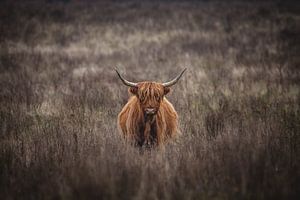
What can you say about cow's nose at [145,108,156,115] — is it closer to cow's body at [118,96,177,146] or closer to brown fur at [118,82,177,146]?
brown fur at [118,82,177,146]

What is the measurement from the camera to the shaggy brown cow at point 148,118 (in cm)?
482

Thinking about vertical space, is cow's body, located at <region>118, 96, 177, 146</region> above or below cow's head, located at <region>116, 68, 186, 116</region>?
below

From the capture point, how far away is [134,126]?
5148 mm

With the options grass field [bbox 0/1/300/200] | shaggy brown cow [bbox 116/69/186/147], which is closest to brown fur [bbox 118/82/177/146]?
shaggy brown cow [bbox 116/69/186/147]

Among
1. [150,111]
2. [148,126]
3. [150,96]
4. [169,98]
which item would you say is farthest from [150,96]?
[169,98]

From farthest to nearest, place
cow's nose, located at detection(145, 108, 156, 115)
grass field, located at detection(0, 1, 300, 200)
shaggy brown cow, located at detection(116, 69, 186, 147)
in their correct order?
shaggy brown cow, located at detection(116, 69, 186, 147)
cow's nose, located at detection(145, 108, 156, 115)
grass field, located at detection(0, 1, 300, 200)

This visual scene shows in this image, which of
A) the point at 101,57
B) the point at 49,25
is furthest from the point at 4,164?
the point at 49,25

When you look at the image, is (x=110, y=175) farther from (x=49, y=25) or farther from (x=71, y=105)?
(x=49, y=25)

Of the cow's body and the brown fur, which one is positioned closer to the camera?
the brown fur

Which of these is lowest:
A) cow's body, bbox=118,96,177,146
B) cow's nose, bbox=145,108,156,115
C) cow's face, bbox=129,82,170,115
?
cow's body, bbox=118,96,177,146

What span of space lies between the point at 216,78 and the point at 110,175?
682 cm

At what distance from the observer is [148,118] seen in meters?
4.92

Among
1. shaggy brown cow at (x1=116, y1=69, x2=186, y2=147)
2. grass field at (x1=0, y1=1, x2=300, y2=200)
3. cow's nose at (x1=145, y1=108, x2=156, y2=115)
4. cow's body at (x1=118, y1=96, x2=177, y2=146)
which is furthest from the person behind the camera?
cow's body at (x1=118, y1=96, x2=177, y2=146)

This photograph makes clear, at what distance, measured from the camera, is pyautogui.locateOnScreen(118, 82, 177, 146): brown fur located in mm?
4852
